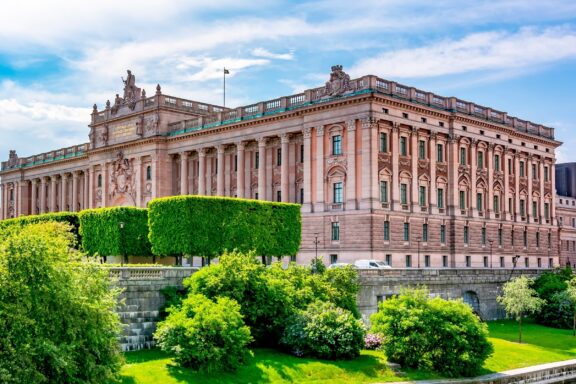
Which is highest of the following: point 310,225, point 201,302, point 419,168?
point 419,168

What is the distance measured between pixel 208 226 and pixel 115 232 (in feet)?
34.0

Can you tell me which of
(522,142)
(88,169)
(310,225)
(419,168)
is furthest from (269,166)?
(88,169)

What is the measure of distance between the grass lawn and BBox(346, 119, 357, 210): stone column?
23.5 m

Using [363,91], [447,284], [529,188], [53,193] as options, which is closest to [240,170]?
[363,91]

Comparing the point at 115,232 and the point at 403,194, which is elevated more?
the point at 403,194

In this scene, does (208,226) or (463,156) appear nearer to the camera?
(208,226)

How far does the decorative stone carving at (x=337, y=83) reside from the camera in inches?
2849

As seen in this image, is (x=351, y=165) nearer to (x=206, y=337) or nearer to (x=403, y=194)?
(x=403, y=194)

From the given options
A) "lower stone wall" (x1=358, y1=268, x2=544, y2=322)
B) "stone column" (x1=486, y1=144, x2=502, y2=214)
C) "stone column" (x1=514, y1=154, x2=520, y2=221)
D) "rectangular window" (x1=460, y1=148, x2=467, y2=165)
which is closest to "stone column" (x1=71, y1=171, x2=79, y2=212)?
"rectangular window" (x1=460, y1=148, x2=467, y2=165)

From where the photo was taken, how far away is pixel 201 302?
39469mm

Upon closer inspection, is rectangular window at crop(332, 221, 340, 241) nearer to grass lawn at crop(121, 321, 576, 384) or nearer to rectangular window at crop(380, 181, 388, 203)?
rectangular window at crop(380, 181, 388, 203)

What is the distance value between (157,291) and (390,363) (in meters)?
13.6

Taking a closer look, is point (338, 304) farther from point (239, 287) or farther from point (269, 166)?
point (269, 166)

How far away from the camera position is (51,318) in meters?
29.7
